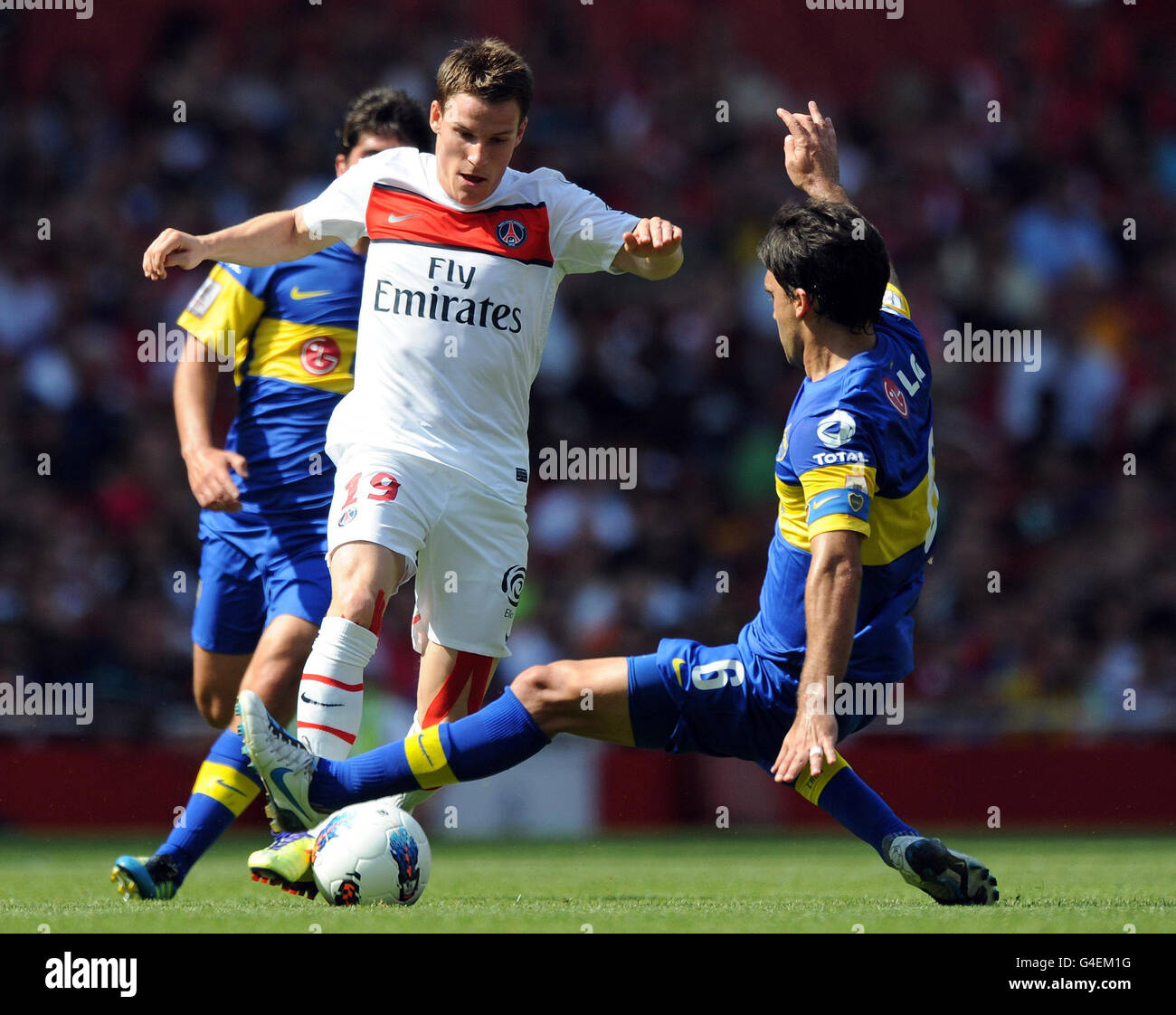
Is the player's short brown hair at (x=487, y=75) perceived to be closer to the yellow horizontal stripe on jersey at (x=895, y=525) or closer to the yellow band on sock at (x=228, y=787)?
the yellow horizontal stripe on jersey at (x=895, y=525)

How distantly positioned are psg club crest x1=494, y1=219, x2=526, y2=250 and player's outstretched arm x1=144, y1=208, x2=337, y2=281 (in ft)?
1.90

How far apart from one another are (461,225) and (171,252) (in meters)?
0.91

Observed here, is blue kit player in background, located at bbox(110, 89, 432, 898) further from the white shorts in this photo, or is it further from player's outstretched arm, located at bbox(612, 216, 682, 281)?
player's outstretched arm, located at bbox(612, 216, 682, 281)

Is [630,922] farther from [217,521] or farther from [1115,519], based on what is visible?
[1115,519]

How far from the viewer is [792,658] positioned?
14.5ft

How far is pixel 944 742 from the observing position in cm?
998

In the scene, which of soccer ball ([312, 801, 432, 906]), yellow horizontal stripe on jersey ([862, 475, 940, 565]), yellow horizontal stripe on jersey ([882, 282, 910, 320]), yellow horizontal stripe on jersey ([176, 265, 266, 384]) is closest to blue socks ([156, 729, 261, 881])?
soccer ball ([312, 801, 432, 906])

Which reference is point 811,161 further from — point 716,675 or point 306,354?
point 306,354

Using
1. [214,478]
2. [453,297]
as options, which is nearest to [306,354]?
[214,478]

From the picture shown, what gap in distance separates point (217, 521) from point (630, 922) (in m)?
2.68

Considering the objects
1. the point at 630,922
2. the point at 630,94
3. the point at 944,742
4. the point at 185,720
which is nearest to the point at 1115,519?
the point at 944,742

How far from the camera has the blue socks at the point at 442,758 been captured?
441 cm

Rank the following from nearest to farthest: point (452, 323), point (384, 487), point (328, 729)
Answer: point (328, 729) → point (384, 487) → point (452, 323)

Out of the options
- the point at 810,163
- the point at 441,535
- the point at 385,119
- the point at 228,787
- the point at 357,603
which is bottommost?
the point at 228,787
